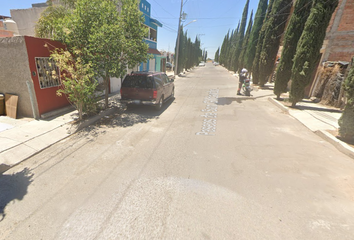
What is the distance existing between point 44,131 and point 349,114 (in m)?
9.22

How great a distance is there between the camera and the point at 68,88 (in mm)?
5770

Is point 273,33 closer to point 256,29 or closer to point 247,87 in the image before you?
point 247,87

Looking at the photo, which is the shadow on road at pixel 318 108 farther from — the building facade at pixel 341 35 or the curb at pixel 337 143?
the curb at pixel 337 143

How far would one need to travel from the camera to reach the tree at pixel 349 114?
481cm

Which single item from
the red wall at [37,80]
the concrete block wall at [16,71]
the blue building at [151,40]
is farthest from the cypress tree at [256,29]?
the concrete block wall at [16,71]

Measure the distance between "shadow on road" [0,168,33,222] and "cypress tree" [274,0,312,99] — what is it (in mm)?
12191

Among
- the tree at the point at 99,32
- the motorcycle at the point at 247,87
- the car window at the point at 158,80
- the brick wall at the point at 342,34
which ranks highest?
the brick wall at the point at 342,34

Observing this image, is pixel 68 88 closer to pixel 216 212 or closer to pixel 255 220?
pixel 216 212

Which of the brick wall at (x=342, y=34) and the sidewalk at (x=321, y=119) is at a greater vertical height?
the brick wall at (x=342, y=34)

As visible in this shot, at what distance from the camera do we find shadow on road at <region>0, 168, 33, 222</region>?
2889 mm

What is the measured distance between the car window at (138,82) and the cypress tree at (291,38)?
8.08 m

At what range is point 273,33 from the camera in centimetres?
1464

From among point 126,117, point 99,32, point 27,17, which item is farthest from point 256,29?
point 27,17

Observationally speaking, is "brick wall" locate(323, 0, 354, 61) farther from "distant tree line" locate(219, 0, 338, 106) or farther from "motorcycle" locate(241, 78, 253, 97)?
"motorcycle" locate(241, 78, 253, 97)
